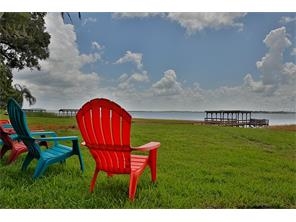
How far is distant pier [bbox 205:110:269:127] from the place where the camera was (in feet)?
13.5

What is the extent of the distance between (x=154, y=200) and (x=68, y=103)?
1576 mm

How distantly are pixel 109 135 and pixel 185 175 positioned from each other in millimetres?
1195

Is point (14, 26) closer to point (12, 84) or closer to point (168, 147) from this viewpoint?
point (12, 84)

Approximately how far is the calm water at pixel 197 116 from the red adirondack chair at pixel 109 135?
3.62 feet

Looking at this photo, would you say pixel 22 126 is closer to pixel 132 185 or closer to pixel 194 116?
pixel 132 185

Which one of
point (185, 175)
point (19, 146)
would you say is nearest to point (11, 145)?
point (19, 146)

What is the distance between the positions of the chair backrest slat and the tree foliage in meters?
1.36

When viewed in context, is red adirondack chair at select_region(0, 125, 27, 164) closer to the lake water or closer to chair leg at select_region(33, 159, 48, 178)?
the lake water

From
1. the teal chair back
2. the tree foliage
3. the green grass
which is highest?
the tree foliage

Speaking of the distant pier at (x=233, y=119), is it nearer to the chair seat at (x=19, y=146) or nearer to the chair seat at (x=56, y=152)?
the chair seat at (x=56, y=152)

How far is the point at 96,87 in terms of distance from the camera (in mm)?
3998

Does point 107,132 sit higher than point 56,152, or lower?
higher

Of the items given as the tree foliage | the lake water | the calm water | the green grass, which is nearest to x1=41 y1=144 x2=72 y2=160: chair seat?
the green grass

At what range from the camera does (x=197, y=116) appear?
4.27m
